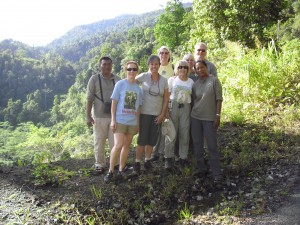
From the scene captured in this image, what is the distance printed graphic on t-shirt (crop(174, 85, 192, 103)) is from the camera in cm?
432

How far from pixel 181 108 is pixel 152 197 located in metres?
1.35

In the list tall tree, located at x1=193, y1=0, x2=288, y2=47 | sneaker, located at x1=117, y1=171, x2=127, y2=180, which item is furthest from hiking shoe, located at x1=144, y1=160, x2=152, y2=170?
tall tree, located at x1=193, y1=0, x2=288, y2=47

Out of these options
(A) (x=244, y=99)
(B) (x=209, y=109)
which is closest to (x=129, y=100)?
(B) (x=209, y=109)

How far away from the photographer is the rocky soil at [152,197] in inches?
139

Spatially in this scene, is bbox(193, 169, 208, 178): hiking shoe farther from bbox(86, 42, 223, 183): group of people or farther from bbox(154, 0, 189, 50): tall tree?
bbox(154, 0, 189, 50): tall tree

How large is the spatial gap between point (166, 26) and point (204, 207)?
29020 mm

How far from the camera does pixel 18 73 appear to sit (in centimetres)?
10531

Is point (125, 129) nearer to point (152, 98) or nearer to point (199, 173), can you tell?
point (152, 98)

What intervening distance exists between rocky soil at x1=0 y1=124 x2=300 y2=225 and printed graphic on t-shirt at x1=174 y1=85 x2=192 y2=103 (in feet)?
3.37

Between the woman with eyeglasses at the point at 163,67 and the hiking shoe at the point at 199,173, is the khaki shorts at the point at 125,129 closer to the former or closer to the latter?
the woman with eyeglasses at the point at 163,67

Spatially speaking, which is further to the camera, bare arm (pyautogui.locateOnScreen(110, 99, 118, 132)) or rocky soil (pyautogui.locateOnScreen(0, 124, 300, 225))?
bare arm (pyautogui.locateOnScreen(110, 99, 118, 132))

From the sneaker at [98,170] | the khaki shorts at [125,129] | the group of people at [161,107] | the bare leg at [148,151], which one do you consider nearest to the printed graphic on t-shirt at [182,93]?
the group of people at [161,107]

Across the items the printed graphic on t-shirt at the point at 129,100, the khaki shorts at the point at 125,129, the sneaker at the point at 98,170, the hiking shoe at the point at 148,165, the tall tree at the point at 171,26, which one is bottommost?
the sneaker at the point at 98,170

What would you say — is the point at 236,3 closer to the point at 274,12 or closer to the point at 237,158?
the point at 274,12
